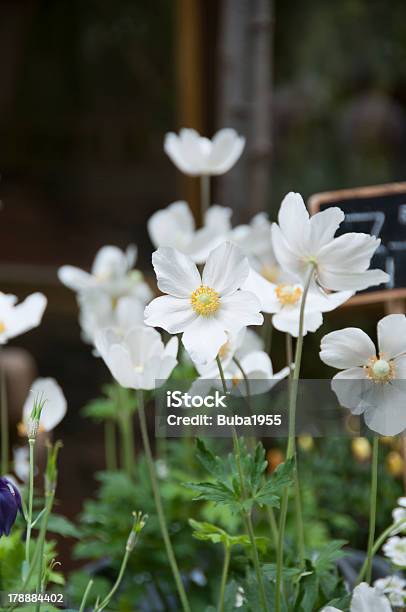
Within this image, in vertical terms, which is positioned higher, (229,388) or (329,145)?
(329,145)

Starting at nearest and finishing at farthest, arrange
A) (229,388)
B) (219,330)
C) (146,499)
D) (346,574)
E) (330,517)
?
1. (219,330)
2. (229,388)
3. (346,574)
4. (146,499)
5. (330,517)

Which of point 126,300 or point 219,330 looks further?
point 126,300

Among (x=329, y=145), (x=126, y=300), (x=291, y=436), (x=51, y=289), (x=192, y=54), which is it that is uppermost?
(x=192, y=54)

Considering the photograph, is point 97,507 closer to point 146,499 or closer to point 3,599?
point 146,499

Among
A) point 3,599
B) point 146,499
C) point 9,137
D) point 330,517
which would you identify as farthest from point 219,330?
point 9,137

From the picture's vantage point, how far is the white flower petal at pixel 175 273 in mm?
761

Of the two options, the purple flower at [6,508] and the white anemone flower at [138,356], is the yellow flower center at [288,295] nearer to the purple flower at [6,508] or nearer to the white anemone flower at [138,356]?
the white anemone flower at [138,356]

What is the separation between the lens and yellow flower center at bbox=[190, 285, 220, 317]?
76 centimetres

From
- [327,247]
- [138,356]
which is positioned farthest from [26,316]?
[327,247]

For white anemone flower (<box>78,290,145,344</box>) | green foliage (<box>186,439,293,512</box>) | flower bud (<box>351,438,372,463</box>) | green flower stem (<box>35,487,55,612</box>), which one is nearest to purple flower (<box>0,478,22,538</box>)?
green flower stem (<box>35,487,55,612</box>)

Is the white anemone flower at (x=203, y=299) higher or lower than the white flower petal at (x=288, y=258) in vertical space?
lower

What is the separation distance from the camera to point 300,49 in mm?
2781

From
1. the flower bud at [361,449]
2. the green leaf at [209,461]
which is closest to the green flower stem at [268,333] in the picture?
the green leaf at [209,461]

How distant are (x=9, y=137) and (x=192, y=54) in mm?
750
